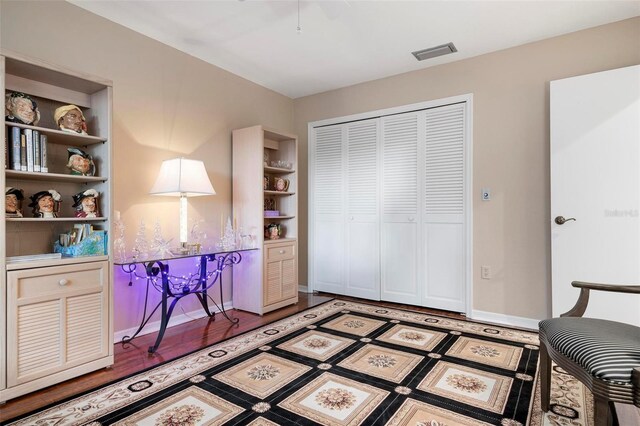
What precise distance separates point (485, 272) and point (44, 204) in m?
3.62

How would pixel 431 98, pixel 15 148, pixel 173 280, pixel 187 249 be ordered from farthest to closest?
pixel 431 98 < pixel 173 280 < pixel 187 249 < pixel 15 148

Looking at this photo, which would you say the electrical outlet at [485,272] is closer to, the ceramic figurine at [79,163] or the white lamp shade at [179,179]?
the white lamp shade at [179,179]

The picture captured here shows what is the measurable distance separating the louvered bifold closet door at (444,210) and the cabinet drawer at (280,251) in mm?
1439

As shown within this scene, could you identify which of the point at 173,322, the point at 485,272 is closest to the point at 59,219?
the point at 173,322

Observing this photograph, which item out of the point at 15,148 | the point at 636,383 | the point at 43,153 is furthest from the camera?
the point at 43,153

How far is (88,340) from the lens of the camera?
2250 millimetres

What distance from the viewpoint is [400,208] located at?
3.90m

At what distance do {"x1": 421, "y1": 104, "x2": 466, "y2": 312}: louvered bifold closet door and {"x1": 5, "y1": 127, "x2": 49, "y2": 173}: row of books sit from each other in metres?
3.26

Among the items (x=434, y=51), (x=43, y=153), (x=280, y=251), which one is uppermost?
(x=434, y=51)

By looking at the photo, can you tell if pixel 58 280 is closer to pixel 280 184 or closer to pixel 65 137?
pixel 65 137

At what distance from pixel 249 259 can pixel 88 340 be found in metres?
1.63

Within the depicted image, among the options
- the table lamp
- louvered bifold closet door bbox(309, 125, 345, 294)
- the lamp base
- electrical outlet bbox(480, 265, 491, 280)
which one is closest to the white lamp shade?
the table lamp

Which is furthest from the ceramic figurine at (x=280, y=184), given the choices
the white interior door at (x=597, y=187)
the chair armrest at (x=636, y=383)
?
the chair armrest at (x=636, y=383)

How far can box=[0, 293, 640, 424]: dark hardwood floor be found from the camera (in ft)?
6.42
